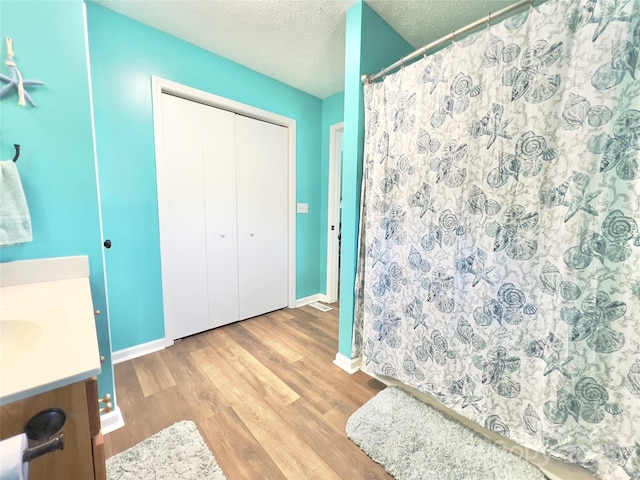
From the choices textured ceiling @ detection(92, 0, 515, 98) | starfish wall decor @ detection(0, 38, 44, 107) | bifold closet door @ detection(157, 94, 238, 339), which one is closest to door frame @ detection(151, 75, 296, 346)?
bifold closet door @ detection(157, 94, 238, 339)

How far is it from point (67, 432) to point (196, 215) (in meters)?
1.72

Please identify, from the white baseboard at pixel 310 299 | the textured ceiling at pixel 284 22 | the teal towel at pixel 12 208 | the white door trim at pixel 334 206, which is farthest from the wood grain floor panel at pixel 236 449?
the textured ceiling at pixel 284 22

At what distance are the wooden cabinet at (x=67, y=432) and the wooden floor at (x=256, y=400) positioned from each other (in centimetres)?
67

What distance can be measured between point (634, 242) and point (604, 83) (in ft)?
1.83

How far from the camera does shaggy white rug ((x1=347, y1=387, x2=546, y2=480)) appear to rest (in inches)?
43.4

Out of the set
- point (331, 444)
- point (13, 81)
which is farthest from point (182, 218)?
point (331, 444)

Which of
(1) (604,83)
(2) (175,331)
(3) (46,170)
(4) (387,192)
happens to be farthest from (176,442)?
(1) (604,83)

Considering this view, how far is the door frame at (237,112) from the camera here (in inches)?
72.4

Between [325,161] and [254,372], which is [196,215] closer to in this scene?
[254,372]

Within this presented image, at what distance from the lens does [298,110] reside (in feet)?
8.63

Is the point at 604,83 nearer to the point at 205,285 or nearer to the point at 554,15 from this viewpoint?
the point at 554,15

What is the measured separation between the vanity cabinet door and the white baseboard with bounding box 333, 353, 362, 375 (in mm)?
1407

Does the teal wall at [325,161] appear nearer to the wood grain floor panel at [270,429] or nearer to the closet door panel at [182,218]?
the closet door panel at [182,218]

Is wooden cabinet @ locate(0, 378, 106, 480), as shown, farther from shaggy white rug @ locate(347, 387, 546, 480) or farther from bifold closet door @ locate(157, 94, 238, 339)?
bifold closet door @ locate(157, 94, 238, 339)
